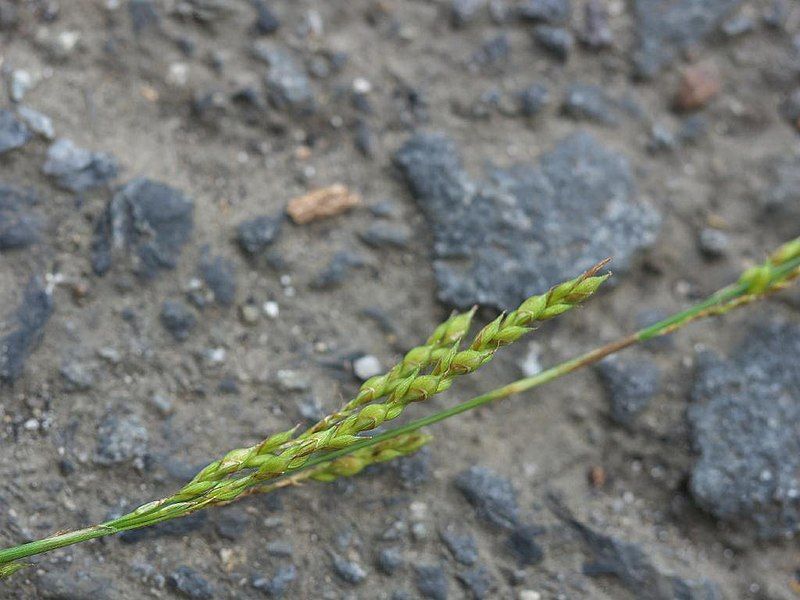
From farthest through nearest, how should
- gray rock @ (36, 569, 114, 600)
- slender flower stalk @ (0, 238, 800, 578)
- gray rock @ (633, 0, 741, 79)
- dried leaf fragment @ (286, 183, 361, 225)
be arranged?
1. gray rock @ (633, 0, 741, 79)
2. dried leaf fragment @ (286, 183, 361, 225)
3. gray rock @ (36, 569, 114, 600)
4. slender flower stalk @ (0, 238, 800, 578)

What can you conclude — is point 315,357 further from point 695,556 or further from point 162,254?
point 695,556

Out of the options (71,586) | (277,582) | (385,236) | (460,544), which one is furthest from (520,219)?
(71,586)

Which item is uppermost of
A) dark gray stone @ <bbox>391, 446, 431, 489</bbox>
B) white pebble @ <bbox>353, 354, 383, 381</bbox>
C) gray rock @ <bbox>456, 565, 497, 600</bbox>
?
white pebble @ <bbox>353, 354, 383, 381</bbox>

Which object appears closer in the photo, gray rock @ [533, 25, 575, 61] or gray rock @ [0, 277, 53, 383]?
gray rock @ [0, 277, 53, 383]

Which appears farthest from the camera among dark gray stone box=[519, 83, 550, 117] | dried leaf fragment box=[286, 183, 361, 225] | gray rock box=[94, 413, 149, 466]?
dark gray stone box=[519, 83, 550, 117]

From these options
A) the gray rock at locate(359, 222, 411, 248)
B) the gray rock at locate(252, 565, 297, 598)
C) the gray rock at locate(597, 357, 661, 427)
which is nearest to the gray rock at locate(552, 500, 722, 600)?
the gray rock at locate(597, 357, 661, 427)

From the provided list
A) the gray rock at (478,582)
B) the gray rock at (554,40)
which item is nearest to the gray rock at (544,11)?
the gray rock at (554,40)

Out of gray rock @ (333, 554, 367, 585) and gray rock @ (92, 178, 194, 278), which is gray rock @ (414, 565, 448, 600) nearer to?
gray rock @ (333, 554, 367, 585)
